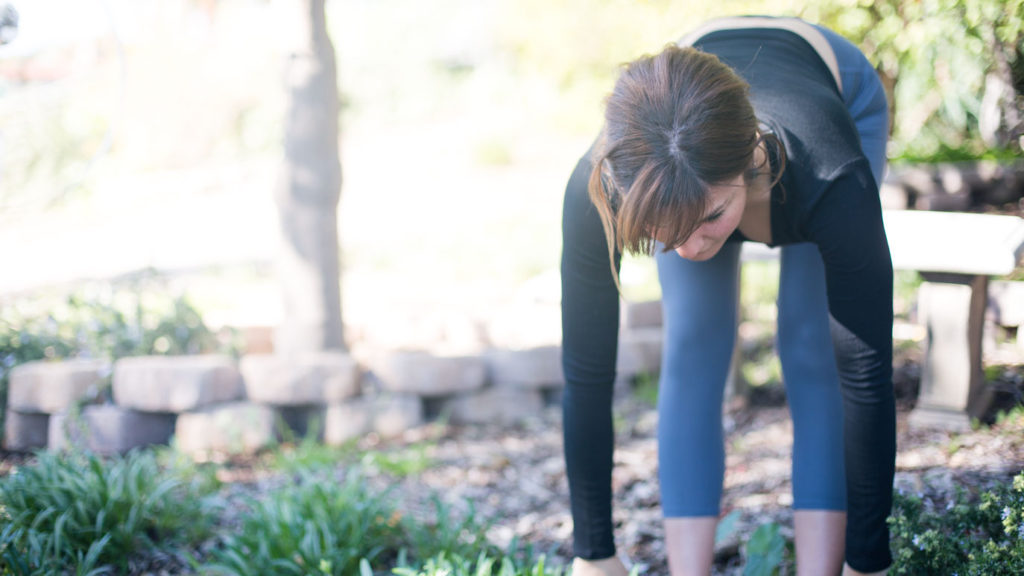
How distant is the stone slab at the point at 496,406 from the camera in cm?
311

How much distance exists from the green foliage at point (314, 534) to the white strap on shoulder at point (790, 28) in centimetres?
124

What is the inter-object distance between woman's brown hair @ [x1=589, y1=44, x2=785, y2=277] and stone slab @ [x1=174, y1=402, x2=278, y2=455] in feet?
6.37

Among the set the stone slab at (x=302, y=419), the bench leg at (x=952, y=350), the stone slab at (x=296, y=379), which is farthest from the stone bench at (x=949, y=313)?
the stone slab at (x=302, y=419)

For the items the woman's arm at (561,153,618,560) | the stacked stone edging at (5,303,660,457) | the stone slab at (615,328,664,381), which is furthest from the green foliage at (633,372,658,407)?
the woman's arm at (561,153,618,560)

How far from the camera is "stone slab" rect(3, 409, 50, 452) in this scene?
9.16 ft

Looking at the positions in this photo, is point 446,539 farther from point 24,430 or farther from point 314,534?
point 24,430

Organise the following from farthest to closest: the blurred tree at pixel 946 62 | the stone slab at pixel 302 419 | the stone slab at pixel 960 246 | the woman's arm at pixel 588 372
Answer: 1. the stone slab at pixel 302 419
2. the blurred tree at pixel 946 62
3. the stone slab at pixel 960 246
4. the woman's arm at pixel 588 372

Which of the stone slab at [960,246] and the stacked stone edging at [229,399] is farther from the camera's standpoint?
the stacked stone edging at [229,399]

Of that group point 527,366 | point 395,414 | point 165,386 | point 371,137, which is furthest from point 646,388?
point 371,137

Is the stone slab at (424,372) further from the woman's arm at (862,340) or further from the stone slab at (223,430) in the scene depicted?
the woman's arm at (862,340)

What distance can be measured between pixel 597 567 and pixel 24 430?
215cm

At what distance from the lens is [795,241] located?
1444 millimetres

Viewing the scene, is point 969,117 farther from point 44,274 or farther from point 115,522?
point 44,274

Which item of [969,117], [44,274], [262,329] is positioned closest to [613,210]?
[262,329]
